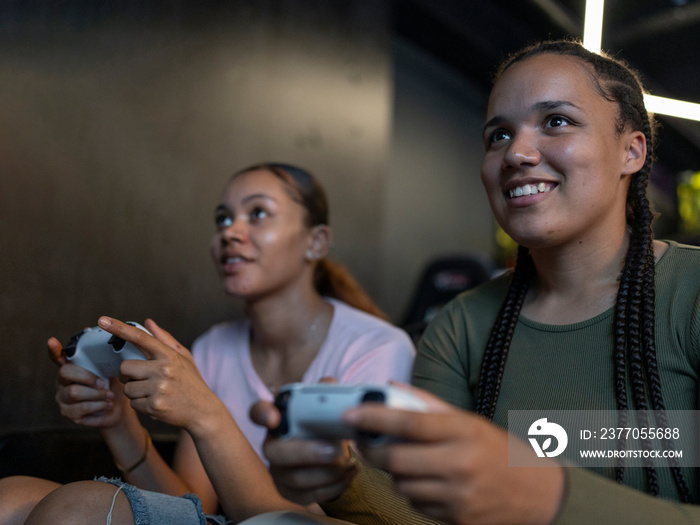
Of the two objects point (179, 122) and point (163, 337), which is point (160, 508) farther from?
point (179, 122)

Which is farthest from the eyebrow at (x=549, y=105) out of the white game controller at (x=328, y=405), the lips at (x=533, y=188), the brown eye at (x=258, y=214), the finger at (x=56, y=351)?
the finger at (x=56, y=351)

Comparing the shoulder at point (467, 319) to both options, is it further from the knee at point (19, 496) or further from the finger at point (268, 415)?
the knee at point (19, 496)

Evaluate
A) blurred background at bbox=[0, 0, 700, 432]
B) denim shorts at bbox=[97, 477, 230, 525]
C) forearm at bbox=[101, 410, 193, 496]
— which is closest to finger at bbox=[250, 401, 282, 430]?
denim shorts at bbox=[97, 477, 230, 525]

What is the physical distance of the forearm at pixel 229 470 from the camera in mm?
952

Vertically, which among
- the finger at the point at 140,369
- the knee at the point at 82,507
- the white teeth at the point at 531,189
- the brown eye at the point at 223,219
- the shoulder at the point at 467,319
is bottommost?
the knee at the point at 82,507

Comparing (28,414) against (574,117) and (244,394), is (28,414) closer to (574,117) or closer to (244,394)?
(244,394)

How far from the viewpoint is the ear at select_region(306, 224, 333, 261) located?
5.91ft

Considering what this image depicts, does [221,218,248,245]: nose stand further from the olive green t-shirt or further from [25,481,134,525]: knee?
[25,481,134,525]: knee

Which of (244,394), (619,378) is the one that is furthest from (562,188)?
(244,394)

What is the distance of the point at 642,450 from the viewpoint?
2.94 ft

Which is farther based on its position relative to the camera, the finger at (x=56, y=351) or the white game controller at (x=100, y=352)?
the finger at (x=56, y=351)

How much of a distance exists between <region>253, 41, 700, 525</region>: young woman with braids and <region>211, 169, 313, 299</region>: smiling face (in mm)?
596

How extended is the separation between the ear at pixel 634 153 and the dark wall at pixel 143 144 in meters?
1.47

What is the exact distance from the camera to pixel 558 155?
0.99m
